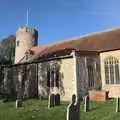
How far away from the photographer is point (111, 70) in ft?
82.1

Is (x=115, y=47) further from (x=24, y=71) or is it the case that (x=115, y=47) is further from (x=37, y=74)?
(x=24, y=71)

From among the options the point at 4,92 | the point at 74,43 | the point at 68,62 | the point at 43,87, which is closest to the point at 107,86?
the point at 68,62

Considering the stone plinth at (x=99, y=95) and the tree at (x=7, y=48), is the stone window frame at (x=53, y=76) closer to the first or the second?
the stone plinth at (x=99, y=95)

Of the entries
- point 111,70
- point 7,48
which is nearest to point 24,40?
point 7,48

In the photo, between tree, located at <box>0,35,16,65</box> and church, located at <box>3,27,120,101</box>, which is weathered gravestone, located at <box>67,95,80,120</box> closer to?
church, located at <box>3,27,120,101</box>

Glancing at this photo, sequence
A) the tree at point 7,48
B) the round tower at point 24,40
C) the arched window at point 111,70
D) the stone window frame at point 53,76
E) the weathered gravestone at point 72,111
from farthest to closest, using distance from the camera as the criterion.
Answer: the tree at point 7,48
the round tower at point 24,40
the stone window frame at point 53,76
the arched window at point 111,70
the weathered gravestone at point 72,111

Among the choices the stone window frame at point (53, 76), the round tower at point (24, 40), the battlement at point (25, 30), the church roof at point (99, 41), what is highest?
the battlement at point (25, 30)

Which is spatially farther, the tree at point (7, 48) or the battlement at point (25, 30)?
the tree at point (7, 48)

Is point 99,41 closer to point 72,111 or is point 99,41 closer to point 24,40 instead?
point 24,40

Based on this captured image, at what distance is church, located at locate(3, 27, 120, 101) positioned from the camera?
958 inches

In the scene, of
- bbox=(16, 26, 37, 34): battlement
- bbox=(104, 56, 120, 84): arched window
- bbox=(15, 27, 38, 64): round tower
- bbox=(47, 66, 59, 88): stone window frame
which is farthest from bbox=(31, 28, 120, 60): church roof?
bbox=(16, 26, 37, 34): battlement

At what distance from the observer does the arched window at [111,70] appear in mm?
24641

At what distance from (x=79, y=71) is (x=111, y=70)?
10.2 feet

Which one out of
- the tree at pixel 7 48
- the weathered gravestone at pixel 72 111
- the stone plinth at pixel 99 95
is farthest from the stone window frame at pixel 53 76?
the tree at pixel 7 48
